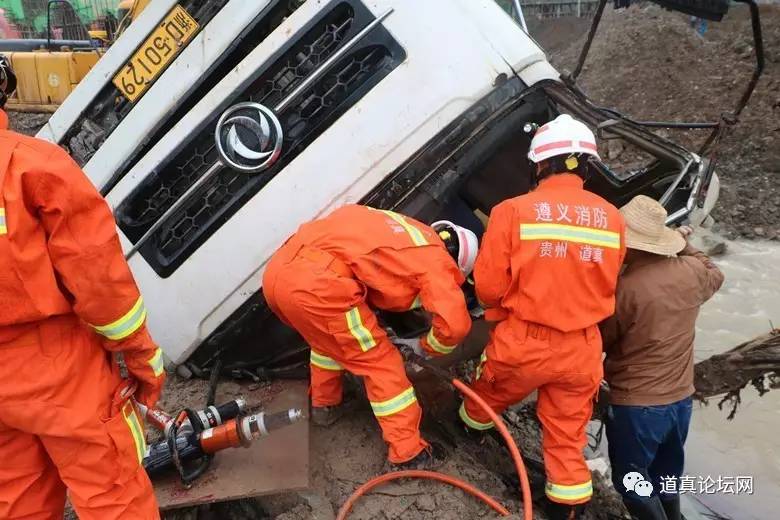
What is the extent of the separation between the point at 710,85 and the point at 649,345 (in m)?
10.2

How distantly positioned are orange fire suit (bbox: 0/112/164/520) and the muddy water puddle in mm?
3803

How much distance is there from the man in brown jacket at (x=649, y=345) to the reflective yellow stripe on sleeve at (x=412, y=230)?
2.89ft

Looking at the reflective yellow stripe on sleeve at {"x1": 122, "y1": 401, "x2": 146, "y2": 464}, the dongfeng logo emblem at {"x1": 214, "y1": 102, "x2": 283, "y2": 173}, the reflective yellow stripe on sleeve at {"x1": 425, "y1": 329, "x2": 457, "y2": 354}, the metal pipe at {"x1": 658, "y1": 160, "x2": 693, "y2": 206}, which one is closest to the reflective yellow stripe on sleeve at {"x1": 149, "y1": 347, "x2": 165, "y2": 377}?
the reflective yellow stripe on sleeve at {"x1": 122, "y1": 401, "x2": 146, "y2": 464}

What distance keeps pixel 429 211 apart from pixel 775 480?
10.5ft

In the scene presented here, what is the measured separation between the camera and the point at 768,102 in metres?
9.98

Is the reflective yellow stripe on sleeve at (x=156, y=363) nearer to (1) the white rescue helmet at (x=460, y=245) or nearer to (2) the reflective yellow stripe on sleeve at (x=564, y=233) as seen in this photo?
(1) the white rescue helmet at (x=460, y=245)

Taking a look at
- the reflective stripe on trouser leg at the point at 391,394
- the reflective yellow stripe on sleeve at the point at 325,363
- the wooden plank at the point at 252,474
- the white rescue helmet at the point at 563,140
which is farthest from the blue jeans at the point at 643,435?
the wooden plank at the point at 252,474

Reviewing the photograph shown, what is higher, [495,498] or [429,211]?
[429,211]

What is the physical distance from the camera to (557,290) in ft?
8.26

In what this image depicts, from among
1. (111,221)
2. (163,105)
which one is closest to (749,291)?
(163,105)

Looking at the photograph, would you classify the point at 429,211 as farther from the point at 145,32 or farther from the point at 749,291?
the point at 749,291

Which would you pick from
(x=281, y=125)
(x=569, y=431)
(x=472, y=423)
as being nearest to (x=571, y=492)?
(x=569, y=431)

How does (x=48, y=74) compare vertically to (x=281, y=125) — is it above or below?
above

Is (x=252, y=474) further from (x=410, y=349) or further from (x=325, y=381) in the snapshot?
(x=410, y=349)
